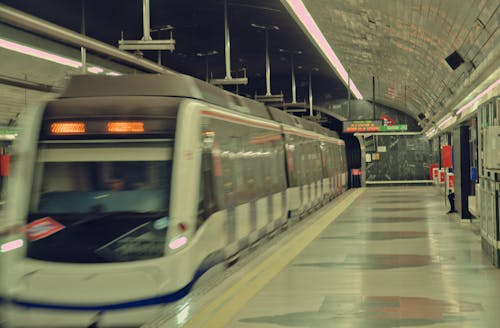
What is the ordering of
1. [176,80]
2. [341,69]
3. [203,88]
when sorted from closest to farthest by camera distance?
[176,80]
[203,88]
[341,69]

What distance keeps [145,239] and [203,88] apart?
263 centimetres

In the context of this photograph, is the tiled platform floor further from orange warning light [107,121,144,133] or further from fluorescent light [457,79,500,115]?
fluorescent light [457,79,500,115]

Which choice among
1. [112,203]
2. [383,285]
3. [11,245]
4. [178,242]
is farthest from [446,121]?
[11,245]

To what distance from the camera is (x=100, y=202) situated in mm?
7773

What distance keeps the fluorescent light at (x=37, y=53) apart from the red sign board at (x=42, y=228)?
386 inches

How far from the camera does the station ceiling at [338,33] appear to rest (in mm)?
14867

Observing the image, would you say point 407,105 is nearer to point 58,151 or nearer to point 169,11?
point 169,11

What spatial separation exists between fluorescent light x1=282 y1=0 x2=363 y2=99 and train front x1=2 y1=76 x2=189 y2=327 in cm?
775

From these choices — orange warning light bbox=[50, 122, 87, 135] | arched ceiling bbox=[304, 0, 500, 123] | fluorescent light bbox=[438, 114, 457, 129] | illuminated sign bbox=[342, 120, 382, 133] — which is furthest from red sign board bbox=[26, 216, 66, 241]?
illuminated sign bbox=[342, 120, 382, 133]

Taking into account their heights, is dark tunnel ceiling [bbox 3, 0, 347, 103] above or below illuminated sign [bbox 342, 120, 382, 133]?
above

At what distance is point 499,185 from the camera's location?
9195 millimetres

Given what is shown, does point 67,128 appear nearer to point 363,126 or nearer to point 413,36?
point 413,36

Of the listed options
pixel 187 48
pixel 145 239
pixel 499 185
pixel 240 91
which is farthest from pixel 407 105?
pixel 145 239

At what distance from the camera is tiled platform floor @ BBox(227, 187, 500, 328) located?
6445 mm
